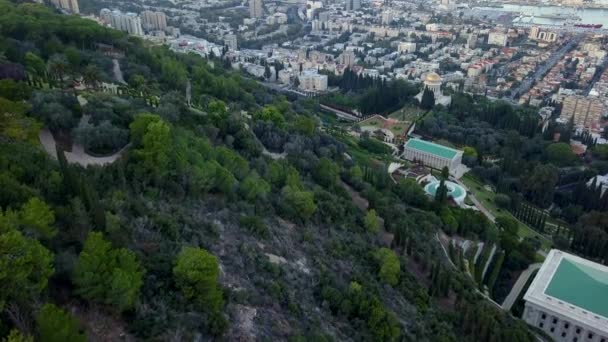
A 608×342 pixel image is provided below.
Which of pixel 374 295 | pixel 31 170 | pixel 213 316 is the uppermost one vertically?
pixel 31 170

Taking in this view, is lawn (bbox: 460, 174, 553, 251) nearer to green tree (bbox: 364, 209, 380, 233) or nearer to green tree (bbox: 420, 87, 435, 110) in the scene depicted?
green tree (bbox: 364, 209, 380, 233)

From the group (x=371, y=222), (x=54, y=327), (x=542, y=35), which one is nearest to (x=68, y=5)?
(x=371, y=222)

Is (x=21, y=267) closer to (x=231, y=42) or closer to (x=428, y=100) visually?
(x=428, y=100)

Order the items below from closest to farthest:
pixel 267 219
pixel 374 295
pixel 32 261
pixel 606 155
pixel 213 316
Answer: pixel 32 261
pixel 213 316
pixel 374 295
pixel 267 219
pixel 606 155

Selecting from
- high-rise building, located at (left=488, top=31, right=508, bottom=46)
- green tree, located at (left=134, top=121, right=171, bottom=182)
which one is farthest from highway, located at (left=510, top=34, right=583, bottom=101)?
green tree, located at (left=134, top=121, right=171, bottom=182)

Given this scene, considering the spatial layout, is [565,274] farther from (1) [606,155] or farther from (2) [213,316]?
(1) [606,155]

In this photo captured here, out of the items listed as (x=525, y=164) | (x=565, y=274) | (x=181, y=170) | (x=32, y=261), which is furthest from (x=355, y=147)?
(x=32, y=261)
